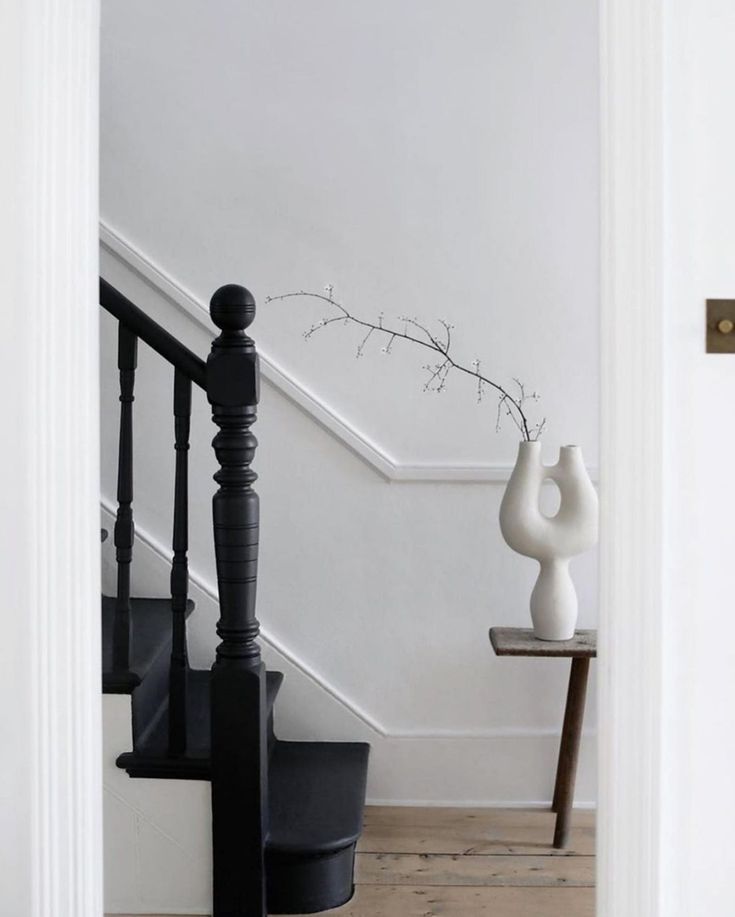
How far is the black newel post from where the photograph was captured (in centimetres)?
249

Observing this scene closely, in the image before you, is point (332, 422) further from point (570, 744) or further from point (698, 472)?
point (698, 472)

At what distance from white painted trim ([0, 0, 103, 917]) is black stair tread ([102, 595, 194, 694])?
737mm

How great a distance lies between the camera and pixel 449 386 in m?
3.30

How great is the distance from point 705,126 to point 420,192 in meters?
1.65

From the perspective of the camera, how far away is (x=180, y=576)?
262 centimetres

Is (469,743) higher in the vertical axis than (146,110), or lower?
lower

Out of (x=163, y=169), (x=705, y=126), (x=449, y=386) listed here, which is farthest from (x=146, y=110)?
(x=705, y=126)

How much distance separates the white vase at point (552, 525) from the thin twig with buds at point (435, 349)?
28 cm

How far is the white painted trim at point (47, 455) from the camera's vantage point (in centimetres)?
178

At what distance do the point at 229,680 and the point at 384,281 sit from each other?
138 centimetres

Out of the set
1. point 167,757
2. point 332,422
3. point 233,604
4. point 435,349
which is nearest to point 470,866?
point 167,757

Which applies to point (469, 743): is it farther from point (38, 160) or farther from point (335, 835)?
point (38, 160)

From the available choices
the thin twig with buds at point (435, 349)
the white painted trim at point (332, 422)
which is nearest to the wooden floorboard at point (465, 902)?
the white painted trim at point (332, 422)

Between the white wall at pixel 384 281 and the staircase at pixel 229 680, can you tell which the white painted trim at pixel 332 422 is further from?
the staircase at pixel 229 680
